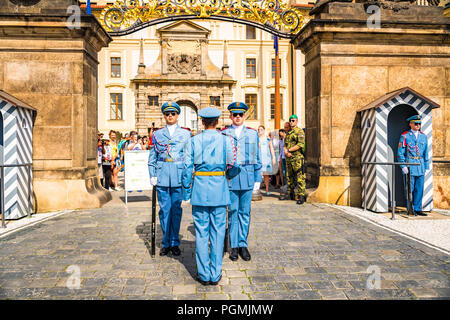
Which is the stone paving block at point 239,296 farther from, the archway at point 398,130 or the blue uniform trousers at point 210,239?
the archway at point 398,130

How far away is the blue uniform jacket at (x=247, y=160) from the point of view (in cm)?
451

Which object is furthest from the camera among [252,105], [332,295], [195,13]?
[252,105]

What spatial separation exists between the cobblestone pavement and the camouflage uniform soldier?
5.82 ft

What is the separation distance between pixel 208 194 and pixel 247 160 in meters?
1.10

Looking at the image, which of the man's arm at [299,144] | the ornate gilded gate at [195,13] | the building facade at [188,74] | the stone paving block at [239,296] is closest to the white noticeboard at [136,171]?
the ornate gilded gate at [195,13]

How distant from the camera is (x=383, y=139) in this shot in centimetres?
725

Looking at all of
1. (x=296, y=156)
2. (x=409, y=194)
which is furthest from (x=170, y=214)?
(x=409, y=194)

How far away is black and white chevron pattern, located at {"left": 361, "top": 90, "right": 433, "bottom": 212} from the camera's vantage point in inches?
285

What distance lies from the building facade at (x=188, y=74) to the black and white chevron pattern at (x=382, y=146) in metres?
24.5

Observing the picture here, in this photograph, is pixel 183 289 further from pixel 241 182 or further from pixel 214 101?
pixel 214 101

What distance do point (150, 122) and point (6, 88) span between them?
24.8m

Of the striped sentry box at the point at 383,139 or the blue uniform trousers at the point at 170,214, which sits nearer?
the blue uniform trousers at the point at 170,214

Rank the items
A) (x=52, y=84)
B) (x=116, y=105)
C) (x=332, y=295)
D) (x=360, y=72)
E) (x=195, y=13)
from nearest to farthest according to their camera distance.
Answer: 1. (x=332, y=295)
2. (x=52, y=84)
3. (x=360, y=72)
4. (x=195, y=13)
5. (x=116, y=105)

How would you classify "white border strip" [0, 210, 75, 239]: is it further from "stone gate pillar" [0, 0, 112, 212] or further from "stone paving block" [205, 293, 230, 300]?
"stone paving block" [205, 293, 230, 300]
